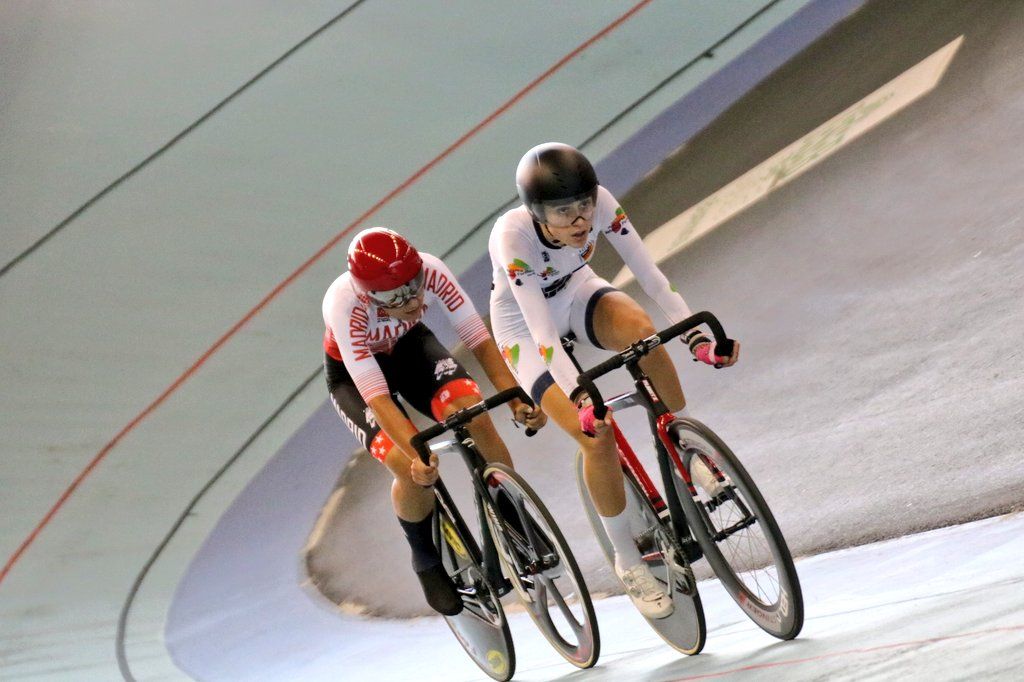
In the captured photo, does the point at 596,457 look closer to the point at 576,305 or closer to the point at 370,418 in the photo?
the point at 576,305

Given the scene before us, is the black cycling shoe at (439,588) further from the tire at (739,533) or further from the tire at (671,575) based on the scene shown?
the tire at (739,533)

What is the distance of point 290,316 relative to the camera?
5.52 meters

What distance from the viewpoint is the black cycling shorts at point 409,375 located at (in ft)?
10.3

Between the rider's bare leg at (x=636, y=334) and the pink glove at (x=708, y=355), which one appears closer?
the pink glove at (x=708, y=355)

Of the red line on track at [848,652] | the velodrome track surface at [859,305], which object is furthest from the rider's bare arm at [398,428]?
the velodrome track surface at [859,305]

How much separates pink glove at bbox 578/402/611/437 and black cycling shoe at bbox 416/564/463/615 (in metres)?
0.98

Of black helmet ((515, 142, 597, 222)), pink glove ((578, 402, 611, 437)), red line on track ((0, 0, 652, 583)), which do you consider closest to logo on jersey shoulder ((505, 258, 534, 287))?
black helmet ((515, 142, 597, 222))

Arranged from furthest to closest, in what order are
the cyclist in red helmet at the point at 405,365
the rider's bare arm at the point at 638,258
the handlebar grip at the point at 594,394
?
the cyclist in red helmet at the point at 405,365 → the rider's bare arm at the point at 638,258 → the handlebar grip at the point at 594,394

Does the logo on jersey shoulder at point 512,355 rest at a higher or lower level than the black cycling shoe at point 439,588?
higher

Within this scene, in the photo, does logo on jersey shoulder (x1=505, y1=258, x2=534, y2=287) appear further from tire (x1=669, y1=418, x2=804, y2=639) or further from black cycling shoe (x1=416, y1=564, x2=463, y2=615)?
black cycling shoe (x1=416, y1=564, x2=463, y2=615)

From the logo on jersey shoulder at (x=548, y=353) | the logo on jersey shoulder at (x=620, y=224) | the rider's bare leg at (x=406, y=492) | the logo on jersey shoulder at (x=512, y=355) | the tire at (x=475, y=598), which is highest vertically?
the logo on jersey shoulder at (x=620, y=224)

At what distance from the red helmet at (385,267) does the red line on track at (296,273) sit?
2622 millimetres

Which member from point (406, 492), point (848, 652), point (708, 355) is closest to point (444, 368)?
point (406, 492)

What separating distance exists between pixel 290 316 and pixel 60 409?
1141mm
